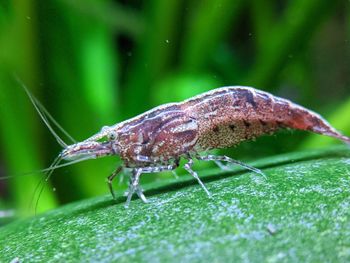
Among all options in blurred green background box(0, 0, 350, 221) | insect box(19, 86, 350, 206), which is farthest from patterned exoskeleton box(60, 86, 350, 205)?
blurred green background box(0, 0, 350, 221)

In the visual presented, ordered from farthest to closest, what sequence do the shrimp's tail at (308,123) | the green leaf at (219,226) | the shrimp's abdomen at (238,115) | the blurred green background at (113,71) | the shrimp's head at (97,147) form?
1. the blurred green background at (113,71)
2. the shrimp's tail at (308,123)
3. the shrimp's abdomen at (238,115)
4. the shrimp's head at (97,147)
5. the green leaf at (219,226)

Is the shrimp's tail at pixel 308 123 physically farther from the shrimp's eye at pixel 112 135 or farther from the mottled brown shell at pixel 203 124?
the shrimp's eye at pixel 112 135

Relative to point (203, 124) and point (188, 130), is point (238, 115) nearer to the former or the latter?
point (203, 124)

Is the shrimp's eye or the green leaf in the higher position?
the shrimp's eye

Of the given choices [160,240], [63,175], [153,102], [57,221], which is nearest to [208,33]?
[153,102]

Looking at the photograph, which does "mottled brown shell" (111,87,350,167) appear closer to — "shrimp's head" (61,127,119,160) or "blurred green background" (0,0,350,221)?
"shrimp's head" (61,127,119,160)

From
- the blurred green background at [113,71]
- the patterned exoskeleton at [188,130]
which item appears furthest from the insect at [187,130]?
the blurred green background at [113,71]

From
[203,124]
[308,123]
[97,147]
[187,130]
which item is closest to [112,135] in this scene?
[97,147]
